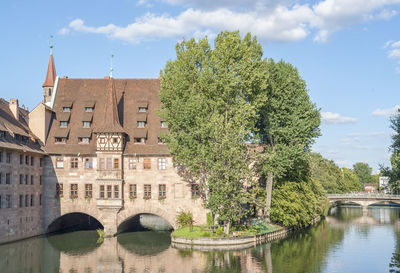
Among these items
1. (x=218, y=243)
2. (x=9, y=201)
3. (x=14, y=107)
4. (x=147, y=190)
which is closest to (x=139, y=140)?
(x=147, y=190)

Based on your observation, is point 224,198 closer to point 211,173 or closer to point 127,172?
point 211,173

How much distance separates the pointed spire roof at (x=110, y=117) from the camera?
54312mm

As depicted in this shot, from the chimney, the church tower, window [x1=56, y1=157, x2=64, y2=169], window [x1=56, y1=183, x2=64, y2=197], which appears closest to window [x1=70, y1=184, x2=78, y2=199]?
window [x1=56, y1=183, x2=64, y2=197]

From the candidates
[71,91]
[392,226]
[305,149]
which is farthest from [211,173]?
[392,226]

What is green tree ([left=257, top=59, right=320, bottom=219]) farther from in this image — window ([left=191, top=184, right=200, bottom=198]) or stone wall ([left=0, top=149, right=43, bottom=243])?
stone wall ([left=0, top=149, right=43, bottom=243])

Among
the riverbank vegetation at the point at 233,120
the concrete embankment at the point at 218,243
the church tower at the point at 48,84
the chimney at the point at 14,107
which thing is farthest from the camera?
the church tower at the point at 48,84

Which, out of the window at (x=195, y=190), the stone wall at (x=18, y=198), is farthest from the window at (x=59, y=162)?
the window at (x=195, y=190)

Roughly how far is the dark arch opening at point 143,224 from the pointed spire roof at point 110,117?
443 inches

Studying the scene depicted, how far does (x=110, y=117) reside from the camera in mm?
55219

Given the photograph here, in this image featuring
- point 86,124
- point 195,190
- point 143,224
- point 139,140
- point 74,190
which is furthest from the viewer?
point 143,224

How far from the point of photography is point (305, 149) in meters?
57.8

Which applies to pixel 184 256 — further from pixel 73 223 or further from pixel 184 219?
pixel 73 223

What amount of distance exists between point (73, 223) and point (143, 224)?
10415 mm

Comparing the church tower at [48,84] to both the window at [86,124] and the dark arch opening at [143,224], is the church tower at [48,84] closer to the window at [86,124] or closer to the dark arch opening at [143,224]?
the window at [86,124]
